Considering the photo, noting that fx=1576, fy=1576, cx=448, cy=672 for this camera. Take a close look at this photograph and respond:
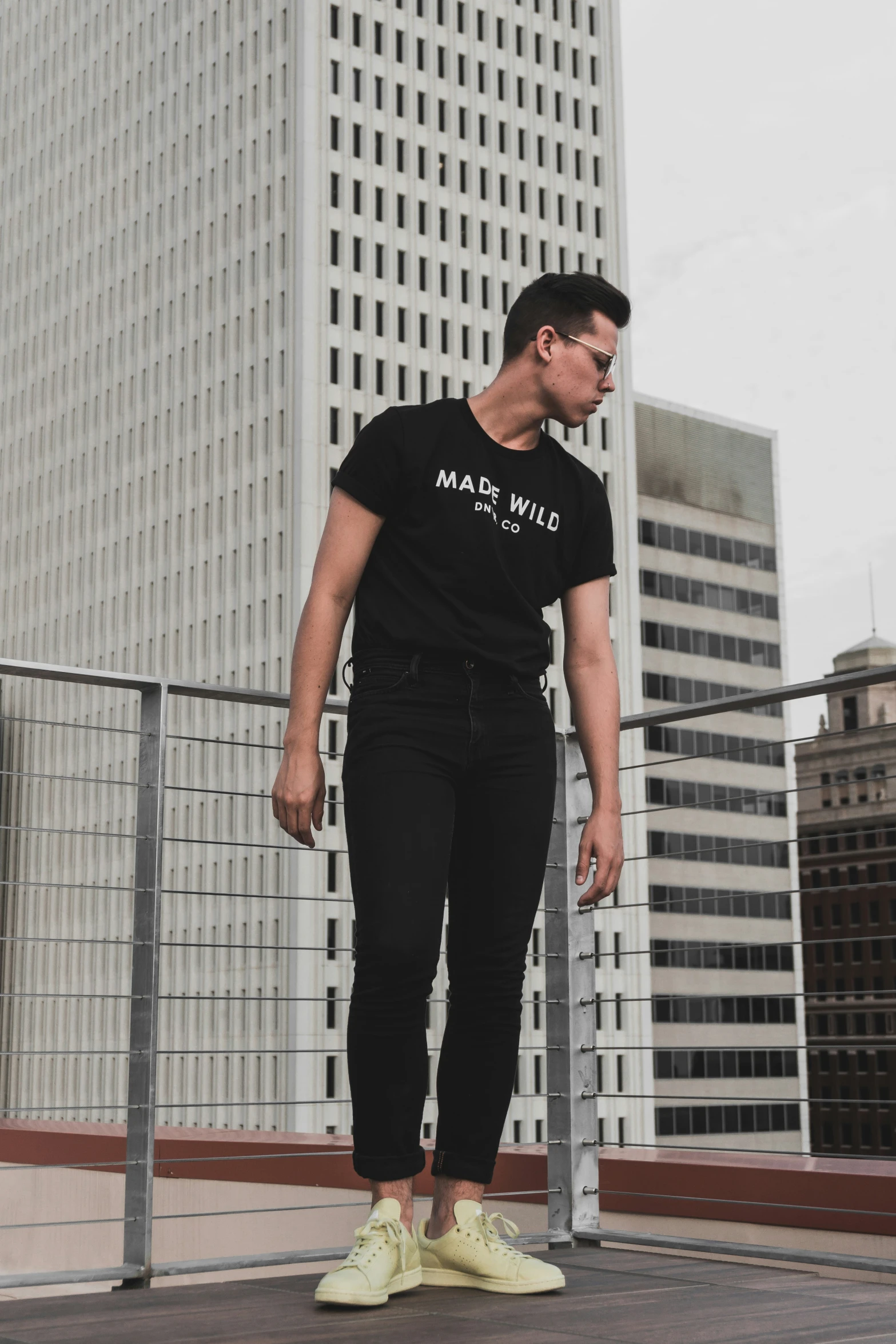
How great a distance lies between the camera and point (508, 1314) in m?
2.48

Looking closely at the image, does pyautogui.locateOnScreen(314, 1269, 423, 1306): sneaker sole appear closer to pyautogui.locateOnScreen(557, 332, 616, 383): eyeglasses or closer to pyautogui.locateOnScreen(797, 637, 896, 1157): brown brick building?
pyautogui.locateOnScreen(557, 332, 616, 383): eyeglasses

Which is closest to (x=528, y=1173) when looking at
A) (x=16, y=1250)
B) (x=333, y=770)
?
(x=16, y=1250)

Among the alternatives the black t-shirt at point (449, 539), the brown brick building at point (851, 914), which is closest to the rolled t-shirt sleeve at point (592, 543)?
the black t-shirt at point (449, 539)

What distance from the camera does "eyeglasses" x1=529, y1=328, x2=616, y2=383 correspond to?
2771 mm

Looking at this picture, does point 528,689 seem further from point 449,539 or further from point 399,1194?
point 399,1194

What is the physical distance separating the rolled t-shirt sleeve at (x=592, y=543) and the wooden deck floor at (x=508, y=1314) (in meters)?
1.26

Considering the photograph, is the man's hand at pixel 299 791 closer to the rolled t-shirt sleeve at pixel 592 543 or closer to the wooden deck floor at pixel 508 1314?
the rolled t-shirt sleeve at pixel 592 543

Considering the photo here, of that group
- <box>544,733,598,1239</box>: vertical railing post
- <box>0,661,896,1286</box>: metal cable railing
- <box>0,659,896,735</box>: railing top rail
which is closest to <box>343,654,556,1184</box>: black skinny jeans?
<box>0,659,896,735</box>: railing top rail

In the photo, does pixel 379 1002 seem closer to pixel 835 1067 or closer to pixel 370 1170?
pixel 370 1170

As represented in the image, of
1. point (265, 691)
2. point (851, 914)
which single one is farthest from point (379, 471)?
point (851, 914)

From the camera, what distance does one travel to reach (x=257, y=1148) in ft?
17.0

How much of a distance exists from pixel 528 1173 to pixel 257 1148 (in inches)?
60.2

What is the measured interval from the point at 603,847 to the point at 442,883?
1.10 ft

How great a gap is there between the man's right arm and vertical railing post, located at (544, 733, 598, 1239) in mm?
936
